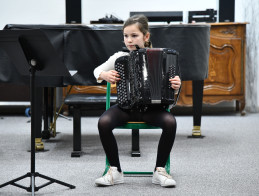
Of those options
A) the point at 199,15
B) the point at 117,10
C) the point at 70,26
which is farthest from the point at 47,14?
the point at 70,26

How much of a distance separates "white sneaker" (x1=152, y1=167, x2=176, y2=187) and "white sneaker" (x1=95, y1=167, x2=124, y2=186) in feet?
0.56

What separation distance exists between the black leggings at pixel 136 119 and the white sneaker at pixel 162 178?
31 millimetres

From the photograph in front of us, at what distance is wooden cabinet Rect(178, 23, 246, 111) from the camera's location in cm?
469

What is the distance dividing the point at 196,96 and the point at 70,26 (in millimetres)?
1163

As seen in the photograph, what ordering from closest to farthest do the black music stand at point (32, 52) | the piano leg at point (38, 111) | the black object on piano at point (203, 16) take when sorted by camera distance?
the black music stand at point (32, 52) → the piano leg at point (38, 111) → the black object on piano at point (203, 16)

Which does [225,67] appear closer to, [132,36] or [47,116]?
[47,116]

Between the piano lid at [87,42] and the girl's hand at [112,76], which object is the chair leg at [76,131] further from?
the girl's hand at [112,76]

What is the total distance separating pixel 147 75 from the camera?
2064 millimetres

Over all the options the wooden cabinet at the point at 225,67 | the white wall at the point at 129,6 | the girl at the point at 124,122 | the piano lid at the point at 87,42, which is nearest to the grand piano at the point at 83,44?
the piano lid at the point at 87,42

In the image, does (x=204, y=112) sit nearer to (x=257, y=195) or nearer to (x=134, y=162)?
(x=134, y=162)

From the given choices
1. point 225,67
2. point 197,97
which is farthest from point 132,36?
point 225,67

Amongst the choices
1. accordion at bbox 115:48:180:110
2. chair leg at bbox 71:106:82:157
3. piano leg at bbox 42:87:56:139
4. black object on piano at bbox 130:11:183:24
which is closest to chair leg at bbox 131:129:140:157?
chair leg at bbox 71:106:82:157

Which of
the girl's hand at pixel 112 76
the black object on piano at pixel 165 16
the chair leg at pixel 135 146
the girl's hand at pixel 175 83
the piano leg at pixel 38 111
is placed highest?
the black object on piano at pixel 165 16

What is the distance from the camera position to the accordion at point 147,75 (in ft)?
6.76
